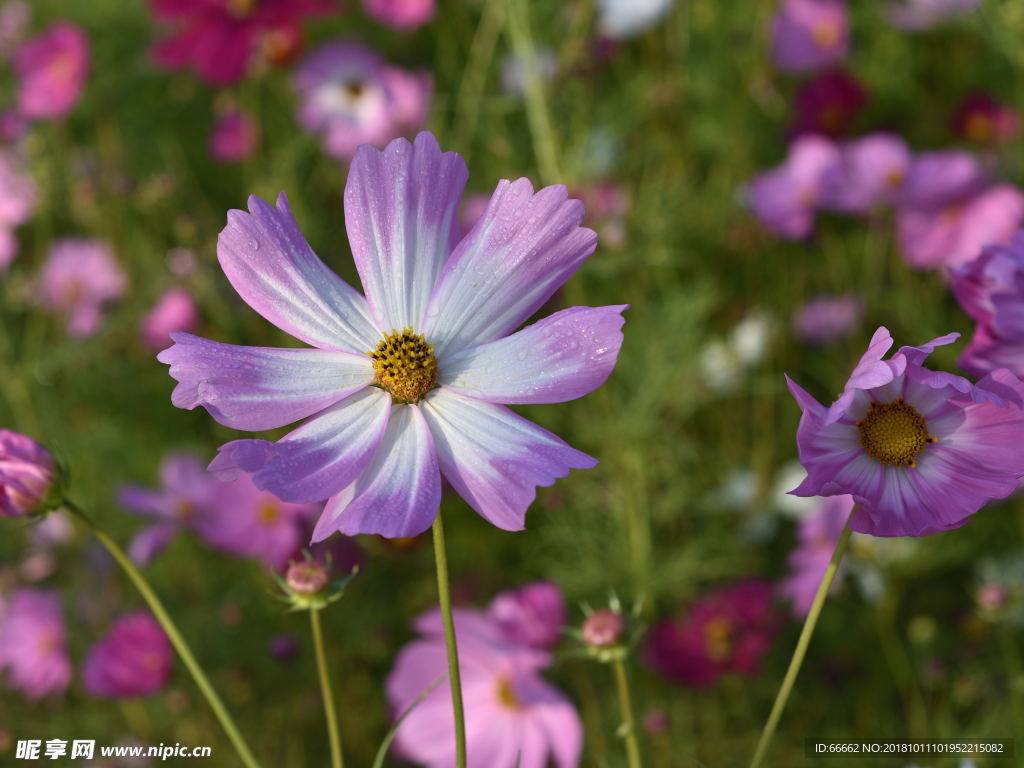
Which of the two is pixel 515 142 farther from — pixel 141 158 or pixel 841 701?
pixel 141 158

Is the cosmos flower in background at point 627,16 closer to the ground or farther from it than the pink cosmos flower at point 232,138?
farther from it

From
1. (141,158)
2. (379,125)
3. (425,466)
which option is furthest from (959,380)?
(141,158)

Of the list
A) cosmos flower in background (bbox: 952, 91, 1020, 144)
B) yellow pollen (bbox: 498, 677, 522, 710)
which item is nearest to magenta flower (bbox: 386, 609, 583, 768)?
yellow pollen (bbox: 498, 677, 522, 710)

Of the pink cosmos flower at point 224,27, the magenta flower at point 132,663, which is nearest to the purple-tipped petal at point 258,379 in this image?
the magenta flower at point 132,663

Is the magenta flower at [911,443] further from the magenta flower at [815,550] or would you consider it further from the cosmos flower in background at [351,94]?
the cosmos flower in background at [351,94]

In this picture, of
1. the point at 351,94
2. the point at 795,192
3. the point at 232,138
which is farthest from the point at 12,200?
the point at 795,192
